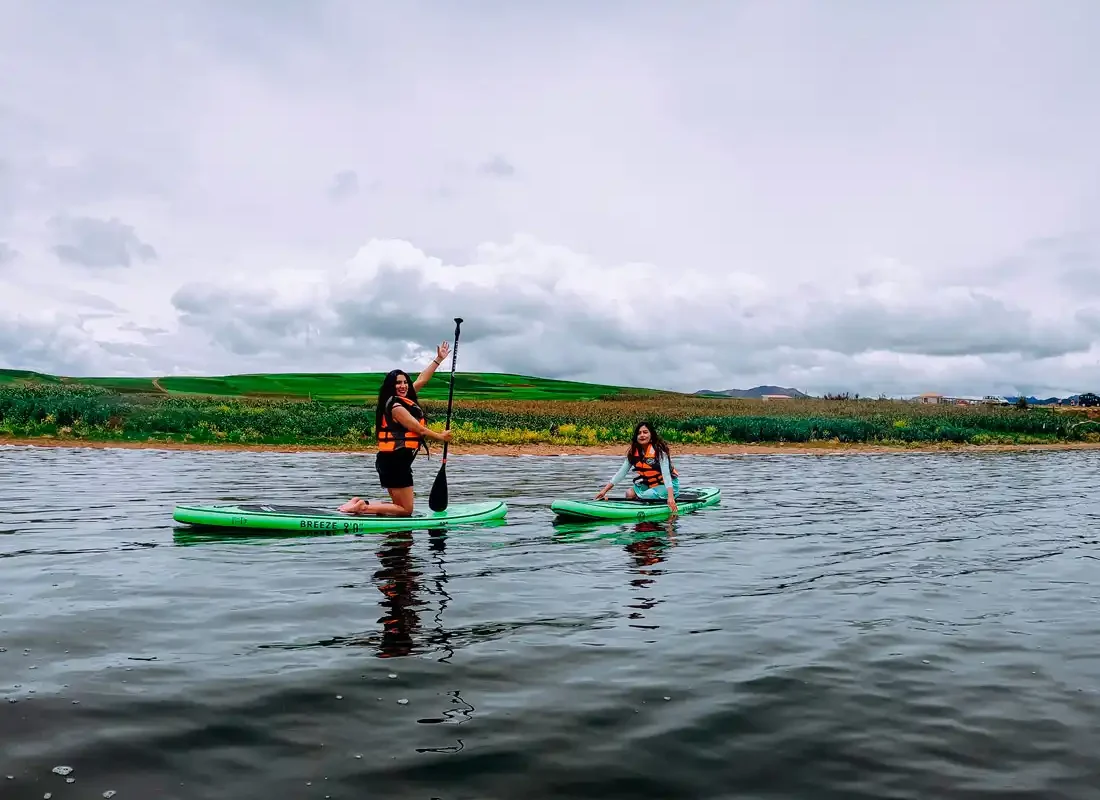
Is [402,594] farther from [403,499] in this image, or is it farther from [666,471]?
[666,471]

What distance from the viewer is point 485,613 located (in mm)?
8617

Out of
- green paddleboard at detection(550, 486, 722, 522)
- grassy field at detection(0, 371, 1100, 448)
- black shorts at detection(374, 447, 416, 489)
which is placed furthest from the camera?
grassy field at detection(0, 371, 1100, 448)

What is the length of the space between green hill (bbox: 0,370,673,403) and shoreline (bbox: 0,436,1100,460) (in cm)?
4595

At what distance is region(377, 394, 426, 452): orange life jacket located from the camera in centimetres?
1308

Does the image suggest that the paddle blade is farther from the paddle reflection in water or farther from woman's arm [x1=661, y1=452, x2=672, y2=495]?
woman's arm [x1=661, y1=452, x2=672, y2=495]

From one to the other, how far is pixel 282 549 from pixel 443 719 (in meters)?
7.27

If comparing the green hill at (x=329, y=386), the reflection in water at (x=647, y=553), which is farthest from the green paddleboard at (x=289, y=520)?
the green hill at (x=329, y=386)

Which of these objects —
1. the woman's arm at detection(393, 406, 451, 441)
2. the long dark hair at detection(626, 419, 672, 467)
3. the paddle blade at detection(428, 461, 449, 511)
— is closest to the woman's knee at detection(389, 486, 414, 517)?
the paddle blade at detection(428, 461, 449, 511)

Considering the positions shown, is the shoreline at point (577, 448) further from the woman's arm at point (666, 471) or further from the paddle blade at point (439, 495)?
the paddle blade at point (439, 495)

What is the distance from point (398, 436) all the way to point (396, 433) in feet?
0.18

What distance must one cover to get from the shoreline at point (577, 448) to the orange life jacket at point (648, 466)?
1898 cm

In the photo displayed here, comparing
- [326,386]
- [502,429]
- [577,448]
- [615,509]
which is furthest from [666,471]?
[326,386]

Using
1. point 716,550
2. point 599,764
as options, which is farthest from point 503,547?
point 599,764

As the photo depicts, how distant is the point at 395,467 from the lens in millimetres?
13617
